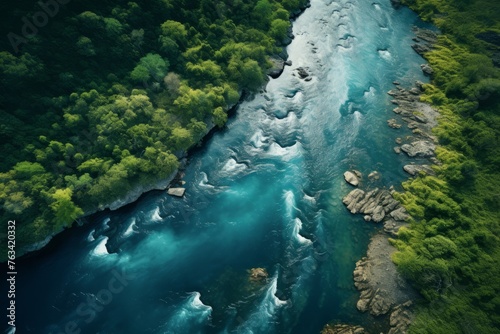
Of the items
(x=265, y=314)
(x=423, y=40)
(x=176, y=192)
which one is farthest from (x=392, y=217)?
(x=423, y=40)

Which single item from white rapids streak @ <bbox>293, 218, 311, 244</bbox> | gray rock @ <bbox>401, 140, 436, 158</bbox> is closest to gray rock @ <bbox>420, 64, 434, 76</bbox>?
gray rock @ <bbox>401, 140, 436, 158</bbox>

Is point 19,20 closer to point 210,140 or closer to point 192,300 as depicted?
point 210,140

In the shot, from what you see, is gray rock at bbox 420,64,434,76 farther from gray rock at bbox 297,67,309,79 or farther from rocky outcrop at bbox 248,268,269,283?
rocky outcrop at bbox 248,268,269,283

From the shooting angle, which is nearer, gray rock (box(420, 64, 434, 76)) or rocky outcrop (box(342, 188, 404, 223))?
rocky outcrop (box(342, 188, 404, 223))

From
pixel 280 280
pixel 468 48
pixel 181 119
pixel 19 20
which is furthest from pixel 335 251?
pixel 468 48

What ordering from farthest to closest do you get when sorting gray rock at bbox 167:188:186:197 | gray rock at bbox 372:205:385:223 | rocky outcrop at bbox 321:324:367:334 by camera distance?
1. gray rock at bbox 372:205:385:223
2. gray rock at bbox 167:188:186:197
3. rocky outcrop at bbox 321:324:367:334

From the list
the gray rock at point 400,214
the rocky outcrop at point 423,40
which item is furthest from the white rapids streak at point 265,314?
the rocky outcrop at point 423,40

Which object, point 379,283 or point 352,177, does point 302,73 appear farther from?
point 379,283
